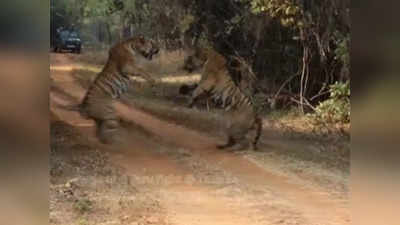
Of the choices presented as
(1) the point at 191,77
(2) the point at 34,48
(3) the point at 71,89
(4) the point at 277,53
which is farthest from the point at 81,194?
(2) the point at 34,48

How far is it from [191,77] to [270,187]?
1.12m

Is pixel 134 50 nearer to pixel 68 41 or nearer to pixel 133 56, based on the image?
pixel 133 56

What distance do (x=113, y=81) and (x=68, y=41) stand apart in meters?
0.95

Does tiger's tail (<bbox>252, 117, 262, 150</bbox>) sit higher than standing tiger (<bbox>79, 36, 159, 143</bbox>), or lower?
lower

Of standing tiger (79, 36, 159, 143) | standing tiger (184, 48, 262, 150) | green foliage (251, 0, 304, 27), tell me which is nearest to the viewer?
standing tiger (79, 36, 159, 143)

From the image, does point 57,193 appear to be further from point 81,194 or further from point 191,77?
point 191,77

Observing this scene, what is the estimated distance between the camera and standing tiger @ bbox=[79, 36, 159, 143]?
4488 mm

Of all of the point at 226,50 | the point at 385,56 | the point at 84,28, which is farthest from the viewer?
the point at 226,50

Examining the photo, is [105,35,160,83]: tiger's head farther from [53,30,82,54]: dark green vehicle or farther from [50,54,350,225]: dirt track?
[53,30,82,54]: dark green vehicle

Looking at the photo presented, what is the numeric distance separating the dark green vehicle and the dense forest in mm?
427

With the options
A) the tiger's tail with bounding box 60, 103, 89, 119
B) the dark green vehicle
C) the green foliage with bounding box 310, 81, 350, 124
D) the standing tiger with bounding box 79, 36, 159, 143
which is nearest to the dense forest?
the green foliage with bounding box 310, 81, 350, 124

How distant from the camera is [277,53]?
536 centimetres

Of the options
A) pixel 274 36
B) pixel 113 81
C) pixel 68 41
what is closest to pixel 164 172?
pixel 113 81

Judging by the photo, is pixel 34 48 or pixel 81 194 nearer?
pixel 34 48
